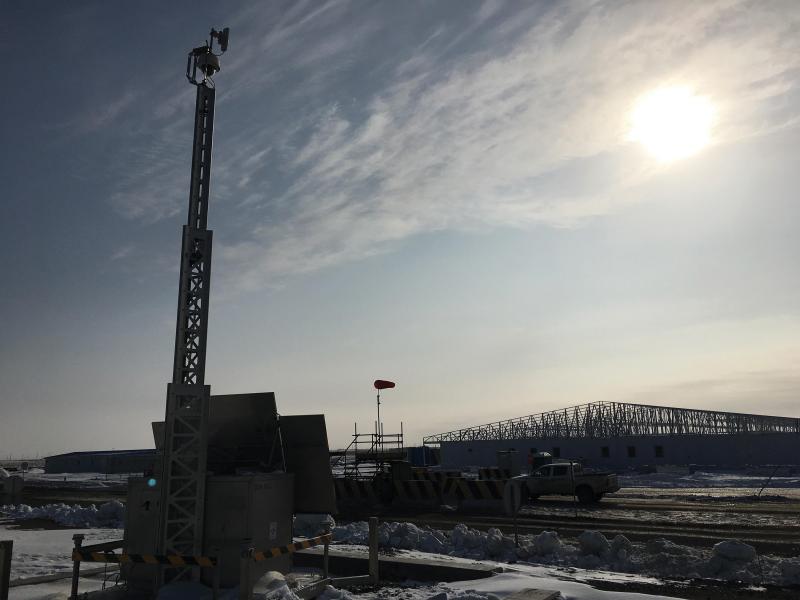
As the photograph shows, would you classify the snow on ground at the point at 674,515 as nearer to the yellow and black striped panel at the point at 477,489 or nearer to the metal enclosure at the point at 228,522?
the yellow and black striped panel at the point at 477,489

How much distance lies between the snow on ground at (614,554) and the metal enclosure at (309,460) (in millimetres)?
4963

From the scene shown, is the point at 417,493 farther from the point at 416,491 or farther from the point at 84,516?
the point at 84,516

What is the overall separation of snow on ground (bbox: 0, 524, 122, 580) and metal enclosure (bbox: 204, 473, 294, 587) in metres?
5.08

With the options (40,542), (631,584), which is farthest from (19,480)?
(631,584)

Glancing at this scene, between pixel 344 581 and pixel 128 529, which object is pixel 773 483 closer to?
pixel 344 581

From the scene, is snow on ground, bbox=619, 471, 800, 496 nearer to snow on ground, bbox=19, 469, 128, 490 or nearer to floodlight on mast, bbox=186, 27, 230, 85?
floodlight on mast, bbox=186, 27, 230, 85

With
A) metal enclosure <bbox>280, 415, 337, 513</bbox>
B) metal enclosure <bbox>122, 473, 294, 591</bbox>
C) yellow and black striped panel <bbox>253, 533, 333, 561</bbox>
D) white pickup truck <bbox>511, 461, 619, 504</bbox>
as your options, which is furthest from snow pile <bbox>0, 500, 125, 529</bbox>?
white pickup truck <bbox>511, 461, 619, 504</bbox>

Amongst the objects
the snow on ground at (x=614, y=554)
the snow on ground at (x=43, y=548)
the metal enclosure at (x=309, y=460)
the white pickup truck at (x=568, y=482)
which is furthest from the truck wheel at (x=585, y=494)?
the snow on ground at (x=43, y=548)

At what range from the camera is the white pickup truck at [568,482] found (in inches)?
1060

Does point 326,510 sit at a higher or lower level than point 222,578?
higher

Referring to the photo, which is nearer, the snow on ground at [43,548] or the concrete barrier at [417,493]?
the snow on ground at [43,548]

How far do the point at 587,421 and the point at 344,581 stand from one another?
6863 centimetres

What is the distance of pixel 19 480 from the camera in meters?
29.6

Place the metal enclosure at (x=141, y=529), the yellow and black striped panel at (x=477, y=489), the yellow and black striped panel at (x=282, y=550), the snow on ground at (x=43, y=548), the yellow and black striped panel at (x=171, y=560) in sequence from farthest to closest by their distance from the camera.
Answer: the yellow and black striped panel at (x=477, y=489) < the snow on ground at (x=43, y=548) < the metal enclosure at (x=141, y=529) < the yellow and black striped panel at (x=171, y=560) < the yellow and black striped panel at (x=282, y=550)
